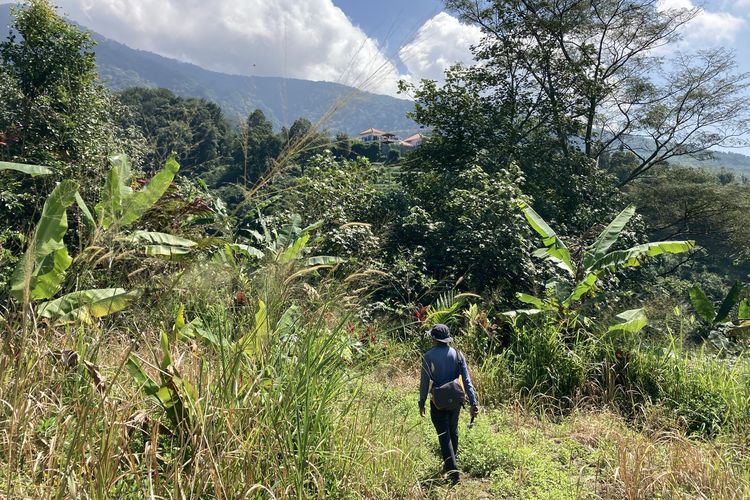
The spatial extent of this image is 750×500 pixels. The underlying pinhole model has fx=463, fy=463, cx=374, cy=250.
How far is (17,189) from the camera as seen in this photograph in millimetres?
5875

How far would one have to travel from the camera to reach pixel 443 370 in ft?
12.8

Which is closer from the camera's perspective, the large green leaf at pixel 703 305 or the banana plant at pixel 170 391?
the banana plant at pixel 170 391

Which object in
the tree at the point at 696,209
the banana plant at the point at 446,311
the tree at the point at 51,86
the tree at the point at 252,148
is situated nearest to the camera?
the tree at the point at 252,148

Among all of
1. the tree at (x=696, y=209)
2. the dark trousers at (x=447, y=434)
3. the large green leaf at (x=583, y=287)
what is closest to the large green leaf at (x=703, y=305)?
the large green leaf at (x=583, y=287)

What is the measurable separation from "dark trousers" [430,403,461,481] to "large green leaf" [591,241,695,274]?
11.8ft

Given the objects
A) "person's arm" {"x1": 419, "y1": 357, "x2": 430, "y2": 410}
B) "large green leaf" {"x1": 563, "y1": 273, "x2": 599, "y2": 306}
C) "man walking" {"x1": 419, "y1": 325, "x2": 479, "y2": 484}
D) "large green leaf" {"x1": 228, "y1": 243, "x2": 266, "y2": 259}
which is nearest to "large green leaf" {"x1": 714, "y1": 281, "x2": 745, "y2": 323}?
"large green leaf" {"x1": 563, "y1": 273, "x2": 599, "y2": 306}

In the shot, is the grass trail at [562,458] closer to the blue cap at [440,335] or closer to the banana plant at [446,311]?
the blue cap at [440,335]

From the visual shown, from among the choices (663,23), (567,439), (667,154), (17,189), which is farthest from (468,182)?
(667,154)

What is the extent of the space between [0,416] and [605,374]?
17.9ft

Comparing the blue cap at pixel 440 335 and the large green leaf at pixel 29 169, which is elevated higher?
the large green leaf at pixel 29 169

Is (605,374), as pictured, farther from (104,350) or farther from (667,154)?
(667,154)

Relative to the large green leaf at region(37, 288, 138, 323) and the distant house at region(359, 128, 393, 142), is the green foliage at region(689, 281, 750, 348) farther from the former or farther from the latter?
the large green leaf at region(37, 288, 138, 323)

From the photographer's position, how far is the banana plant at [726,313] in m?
6.25

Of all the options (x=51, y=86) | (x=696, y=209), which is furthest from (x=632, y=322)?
(x=696, y=209)
